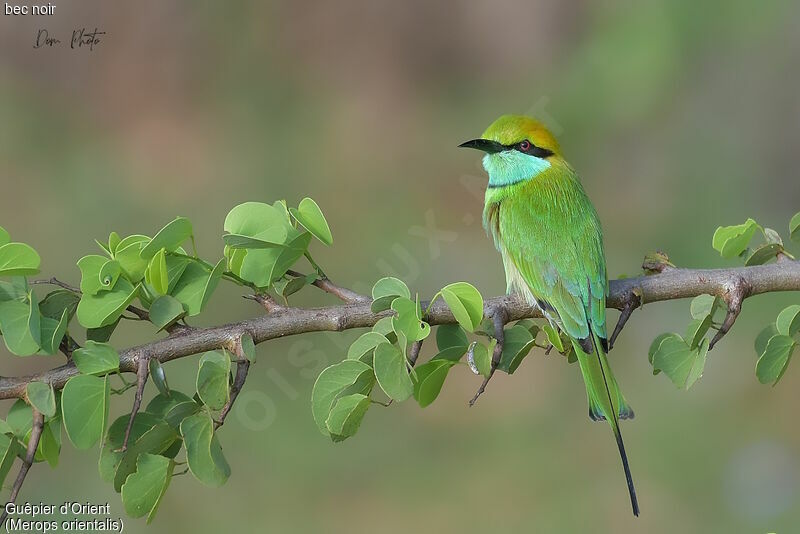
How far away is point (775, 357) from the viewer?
1185mm

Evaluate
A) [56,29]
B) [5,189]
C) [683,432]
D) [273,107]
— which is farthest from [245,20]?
[683,432]

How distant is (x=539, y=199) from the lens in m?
1.64

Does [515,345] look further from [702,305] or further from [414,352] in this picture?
[702,305]

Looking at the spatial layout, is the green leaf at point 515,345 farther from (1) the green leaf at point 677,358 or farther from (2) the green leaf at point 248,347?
(2) the green leaf at point 248,347

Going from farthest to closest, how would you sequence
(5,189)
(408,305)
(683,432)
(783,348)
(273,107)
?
(273,107)
(5,189)
(683,432)
(783,348)
(408,305)

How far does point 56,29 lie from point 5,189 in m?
0.72

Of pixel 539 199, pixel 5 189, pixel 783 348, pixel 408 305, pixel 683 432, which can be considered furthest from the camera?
pixel 5 189

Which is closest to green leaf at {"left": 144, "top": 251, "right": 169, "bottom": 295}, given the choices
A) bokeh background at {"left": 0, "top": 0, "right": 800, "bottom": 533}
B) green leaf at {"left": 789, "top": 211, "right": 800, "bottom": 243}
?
green leaf at {"left": 789, "top": 211, "right": 800, "bottom": 243}

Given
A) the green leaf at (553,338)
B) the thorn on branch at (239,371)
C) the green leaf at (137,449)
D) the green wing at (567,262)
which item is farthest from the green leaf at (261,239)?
the green wing at (567,262)

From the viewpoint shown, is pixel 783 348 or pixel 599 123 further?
pixel 599 123

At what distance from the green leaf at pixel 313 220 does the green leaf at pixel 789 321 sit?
0.58 metres

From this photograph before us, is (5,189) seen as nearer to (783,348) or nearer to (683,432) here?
(683,432)

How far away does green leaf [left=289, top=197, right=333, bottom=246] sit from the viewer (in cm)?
114

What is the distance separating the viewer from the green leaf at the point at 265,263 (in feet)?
3.67
